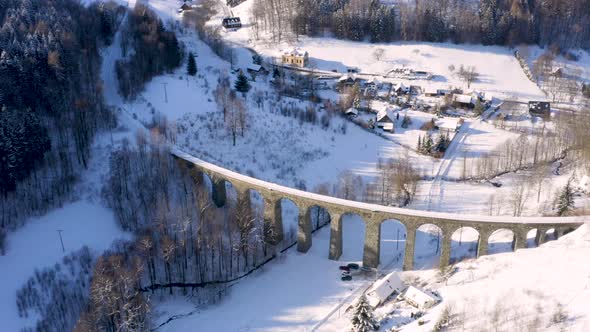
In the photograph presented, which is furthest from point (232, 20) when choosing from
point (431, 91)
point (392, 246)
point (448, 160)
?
point (392, 246)

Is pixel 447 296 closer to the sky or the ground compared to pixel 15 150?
closer to the ground

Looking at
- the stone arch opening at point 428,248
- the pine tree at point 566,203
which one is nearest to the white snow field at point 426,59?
the pine tree at point 566,203

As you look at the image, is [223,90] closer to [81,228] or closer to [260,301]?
[81,228]

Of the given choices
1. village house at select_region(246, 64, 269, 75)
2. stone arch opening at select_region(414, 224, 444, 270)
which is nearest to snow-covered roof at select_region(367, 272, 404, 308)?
stone arch opening at select_region(414, 224, 444, 270)

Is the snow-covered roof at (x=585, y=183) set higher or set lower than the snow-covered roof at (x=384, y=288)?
higher

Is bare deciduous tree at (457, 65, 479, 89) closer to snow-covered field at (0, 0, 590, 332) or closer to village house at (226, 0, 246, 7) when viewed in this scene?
snow-covered field at (0, 0, 590, 332)

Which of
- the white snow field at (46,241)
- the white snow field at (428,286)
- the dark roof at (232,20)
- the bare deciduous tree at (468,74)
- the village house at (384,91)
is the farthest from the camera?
the dark roof at (232,20)

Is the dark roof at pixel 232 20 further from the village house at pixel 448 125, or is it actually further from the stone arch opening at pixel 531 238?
the stone arch opening at pixel 531 238

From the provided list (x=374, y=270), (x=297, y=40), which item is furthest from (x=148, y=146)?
(x=297, y=40)

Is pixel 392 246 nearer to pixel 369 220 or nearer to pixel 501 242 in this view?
pixel 369 220
